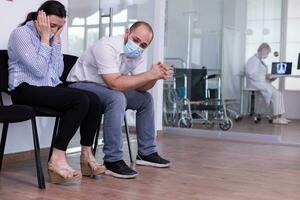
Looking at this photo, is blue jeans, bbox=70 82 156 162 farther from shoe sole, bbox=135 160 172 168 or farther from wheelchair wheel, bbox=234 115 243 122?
wheelchair wheel, bbox=234 115 243 122

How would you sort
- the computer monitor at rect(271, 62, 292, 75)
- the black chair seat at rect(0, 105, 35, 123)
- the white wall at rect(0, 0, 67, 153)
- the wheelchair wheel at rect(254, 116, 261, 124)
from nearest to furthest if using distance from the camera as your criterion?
the black chair seat at rect(0, 105, 35, 123), the white wall at rect(0, 0, 67, 153), the wheelchair wheel at rect(254, 116, 261, 124), the computer monitor at rect(271, 62, 292, 75)

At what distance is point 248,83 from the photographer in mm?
5445

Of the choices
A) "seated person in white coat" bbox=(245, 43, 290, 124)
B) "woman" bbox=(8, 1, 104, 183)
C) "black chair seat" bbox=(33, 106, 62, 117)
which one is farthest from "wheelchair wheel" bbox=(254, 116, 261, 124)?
"black chair seat" bbox=(33, 106, 62, 117)

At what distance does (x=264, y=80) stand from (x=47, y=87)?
3.80 metres

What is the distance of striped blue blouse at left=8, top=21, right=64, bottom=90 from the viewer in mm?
2256

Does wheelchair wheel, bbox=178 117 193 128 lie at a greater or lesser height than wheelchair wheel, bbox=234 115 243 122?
lesser

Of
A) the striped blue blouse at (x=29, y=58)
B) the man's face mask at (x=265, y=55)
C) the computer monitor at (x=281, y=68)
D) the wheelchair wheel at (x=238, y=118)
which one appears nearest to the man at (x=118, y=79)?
the striped blue blouse at (x=29, y=58)

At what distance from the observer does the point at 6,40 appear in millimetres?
2826

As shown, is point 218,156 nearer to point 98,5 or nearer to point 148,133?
point 148,133

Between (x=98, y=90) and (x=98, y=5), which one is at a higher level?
(x=98, y=5)

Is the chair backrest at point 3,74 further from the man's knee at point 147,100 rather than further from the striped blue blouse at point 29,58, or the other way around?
the man's knee at point 147,100

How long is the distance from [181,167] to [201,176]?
0.92 ft

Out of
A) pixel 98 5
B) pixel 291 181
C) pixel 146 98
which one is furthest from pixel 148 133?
pixel 98 5

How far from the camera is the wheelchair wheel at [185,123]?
15.9ft
